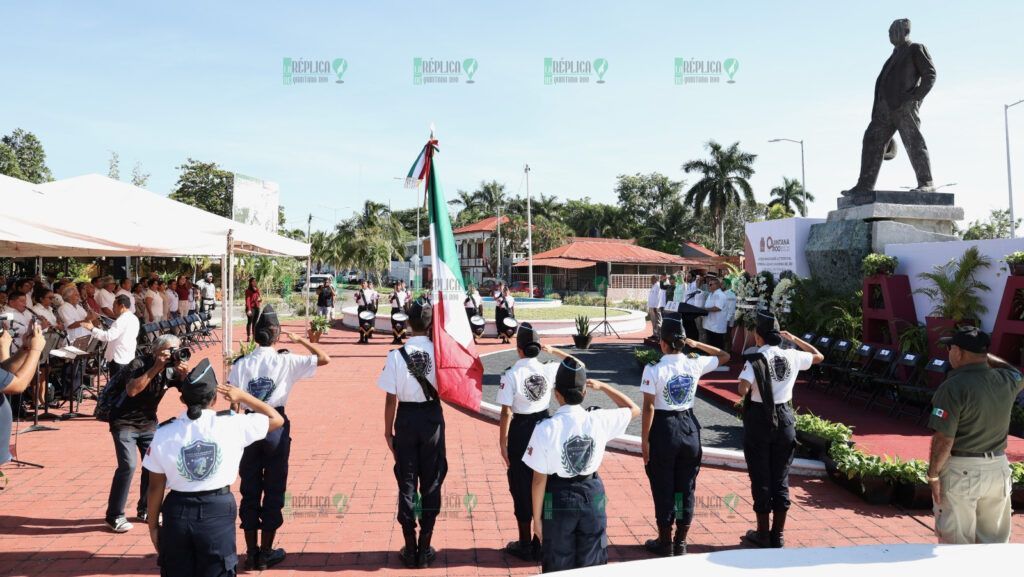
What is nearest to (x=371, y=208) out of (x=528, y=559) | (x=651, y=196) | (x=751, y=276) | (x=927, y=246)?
(x=651, y=196)

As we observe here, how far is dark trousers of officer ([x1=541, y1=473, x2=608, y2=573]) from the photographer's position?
3570 mm

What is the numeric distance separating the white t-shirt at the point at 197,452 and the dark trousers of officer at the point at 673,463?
2.90m

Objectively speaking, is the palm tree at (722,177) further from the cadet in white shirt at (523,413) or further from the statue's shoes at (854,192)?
the cadet in white shirt at (523,413)

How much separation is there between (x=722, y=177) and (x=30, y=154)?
5132 cm

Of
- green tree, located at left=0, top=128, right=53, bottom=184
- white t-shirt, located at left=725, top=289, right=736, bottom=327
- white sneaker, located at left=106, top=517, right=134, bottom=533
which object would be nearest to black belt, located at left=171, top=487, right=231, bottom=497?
white sneaker, located at left=106, top=517, right=134, bottom=533

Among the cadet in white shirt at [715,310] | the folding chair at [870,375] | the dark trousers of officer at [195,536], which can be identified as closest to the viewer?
the dark trousers of officer at [195,536]

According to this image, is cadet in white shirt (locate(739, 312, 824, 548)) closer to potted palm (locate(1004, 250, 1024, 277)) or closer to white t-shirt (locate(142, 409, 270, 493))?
white t-shirt (locate(142, 409, 270, 493))

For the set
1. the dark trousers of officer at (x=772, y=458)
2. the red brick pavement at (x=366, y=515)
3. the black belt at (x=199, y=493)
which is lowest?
the red brick pavement at (x=366, y=515)

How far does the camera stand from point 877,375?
31.0 ft

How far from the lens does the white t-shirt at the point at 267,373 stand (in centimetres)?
462

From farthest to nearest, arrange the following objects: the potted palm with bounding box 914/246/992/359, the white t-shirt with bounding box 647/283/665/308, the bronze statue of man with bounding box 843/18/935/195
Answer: the white t-shirt with bounding box 647/283/665/308, the bronze statue of man with bounding box 843/18/935/195, the potted palm with bounding box 914/246/992/359

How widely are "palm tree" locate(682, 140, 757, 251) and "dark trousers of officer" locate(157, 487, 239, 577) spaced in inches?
1980

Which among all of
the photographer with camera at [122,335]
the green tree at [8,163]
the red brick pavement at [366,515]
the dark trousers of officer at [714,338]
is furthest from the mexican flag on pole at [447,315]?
the green tree at [8,163]

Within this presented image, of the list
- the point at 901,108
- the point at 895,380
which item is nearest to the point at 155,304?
the point at 895,380
